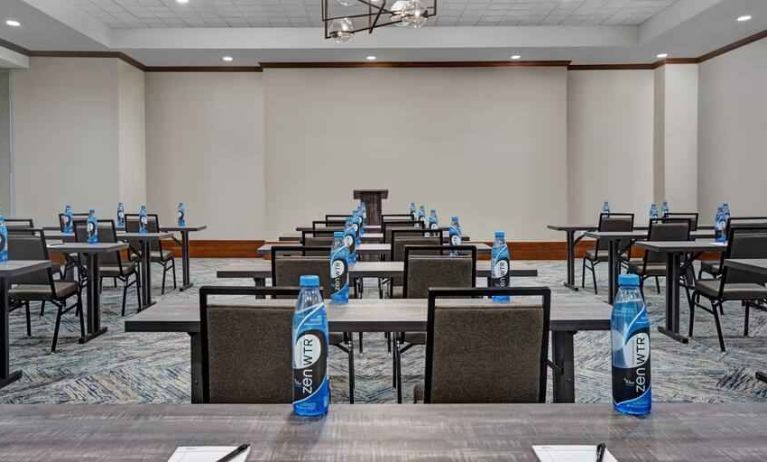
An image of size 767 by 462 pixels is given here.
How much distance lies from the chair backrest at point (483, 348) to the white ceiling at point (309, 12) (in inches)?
281

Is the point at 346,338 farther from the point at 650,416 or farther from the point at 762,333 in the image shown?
the point at 762,333

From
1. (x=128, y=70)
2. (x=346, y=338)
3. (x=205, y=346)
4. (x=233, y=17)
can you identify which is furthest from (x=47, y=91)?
(x=205, y=346)

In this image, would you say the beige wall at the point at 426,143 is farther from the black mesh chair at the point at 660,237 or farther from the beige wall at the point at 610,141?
the black mesh chair at the point at 660,237

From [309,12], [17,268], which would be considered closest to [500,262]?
[17,268]

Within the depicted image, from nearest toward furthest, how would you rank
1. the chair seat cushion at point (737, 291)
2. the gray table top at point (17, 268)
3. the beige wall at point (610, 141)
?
the gray table top at point (17, 268)
the chair seat cushion at point (737, 291)
the beige wall at point (610, 141)

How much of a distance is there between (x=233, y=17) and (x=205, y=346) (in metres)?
7.96

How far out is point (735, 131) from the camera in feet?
30.1

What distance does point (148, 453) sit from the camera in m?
0.99

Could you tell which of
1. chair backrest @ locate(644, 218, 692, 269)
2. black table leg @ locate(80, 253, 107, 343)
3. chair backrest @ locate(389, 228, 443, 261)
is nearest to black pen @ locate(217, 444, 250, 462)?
chair backrest @ locate(389, 228, 443, 261)

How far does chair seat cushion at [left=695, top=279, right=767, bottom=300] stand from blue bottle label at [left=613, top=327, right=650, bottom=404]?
3570 mm

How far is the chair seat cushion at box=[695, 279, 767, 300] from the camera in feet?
13.9

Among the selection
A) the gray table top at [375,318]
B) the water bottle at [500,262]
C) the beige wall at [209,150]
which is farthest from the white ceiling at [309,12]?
the gray table top at [375,318]

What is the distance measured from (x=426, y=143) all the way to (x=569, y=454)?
9743mm

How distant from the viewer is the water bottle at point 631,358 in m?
1.17
